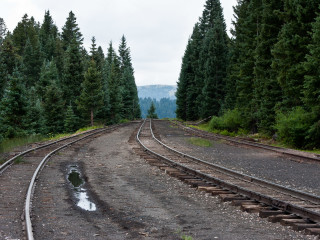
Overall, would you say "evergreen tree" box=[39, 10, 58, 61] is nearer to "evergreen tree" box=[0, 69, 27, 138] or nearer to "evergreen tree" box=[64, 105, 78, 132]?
"evergreen tree" box=[64, 105, 78, 132]

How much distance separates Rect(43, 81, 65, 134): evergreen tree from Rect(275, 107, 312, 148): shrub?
32.5 meters

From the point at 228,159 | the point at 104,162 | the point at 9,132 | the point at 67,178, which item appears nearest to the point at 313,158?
the point at 228,159

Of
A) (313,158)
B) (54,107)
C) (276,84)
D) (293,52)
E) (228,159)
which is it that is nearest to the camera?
(313,158)

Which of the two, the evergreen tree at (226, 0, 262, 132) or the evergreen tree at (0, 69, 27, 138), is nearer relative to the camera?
the evergreen tree at (226, 0, 262, 132)

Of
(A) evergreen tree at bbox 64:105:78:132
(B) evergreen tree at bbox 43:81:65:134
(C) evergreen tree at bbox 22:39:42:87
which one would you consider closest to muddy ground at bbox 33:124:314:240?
(A) evergreen tree at bbox 64:105:78:132

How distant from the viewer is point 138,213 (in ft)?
22.4

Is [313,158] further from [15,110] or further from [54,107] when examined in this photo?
[54,107]

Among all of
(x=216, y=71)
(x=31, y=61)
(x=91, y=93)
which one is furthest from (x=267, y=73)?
(x=31, y=61)

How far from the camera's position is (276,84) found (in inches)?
966

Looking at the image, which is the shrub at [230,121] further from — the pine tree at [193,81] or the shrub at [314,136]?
the pine tree at [193,81]

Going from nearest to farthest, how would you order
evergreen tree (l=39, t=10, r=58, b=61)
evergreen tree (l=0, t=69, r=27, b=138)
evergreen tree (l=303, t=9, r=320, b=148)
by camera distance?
evergreen tree (l=303, t=9, r=320, b=148) → evergreen tree (l=0, t=69, r=27, b=138) → evergreen tree (l=39, t=10, r=58, b=61)

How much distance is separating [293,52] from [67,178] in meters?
16.4

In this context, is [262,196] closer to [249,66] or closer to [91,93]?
[249,66]

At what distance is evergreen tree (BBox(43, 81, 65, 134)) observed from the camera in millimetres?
44125
